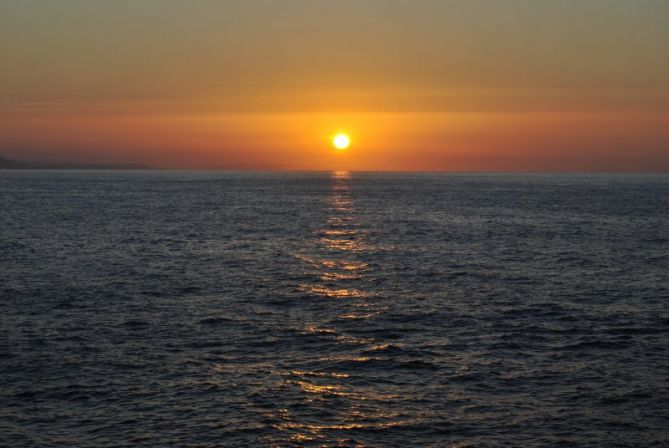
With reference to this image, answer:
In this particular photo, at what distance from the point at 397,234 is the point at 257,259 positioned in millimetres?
33389

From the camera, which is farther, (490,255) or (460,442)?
(490,255)

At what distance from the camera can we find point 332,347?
40.0 metres

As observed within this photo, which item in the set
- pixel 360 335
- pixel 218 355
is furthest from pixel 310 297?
pixel 218 355

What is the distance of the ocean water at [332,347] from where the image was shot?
29.0 m

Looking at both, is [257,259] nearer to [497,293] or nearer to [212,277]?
[212,277]

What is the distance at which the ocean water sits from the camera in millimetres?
29031

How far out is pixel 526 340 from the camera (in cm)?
4181

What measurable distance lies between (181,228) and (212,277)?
4673 centimetres

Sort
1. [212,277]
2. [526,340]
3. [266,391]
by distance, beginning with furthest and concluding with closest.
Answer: [212,277]
[526,340]
[266,391]

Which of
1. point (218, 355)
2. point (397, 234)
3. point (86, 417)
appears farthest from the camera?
point (397, 234)

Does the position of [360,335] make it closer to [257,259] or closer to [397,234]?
[257,259]

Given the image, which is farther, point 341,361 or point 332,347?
point 332,347

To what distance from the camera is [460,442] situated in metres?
27.7

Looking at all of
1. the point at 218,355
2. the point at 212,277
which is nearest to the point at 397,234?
the point at 212,277
